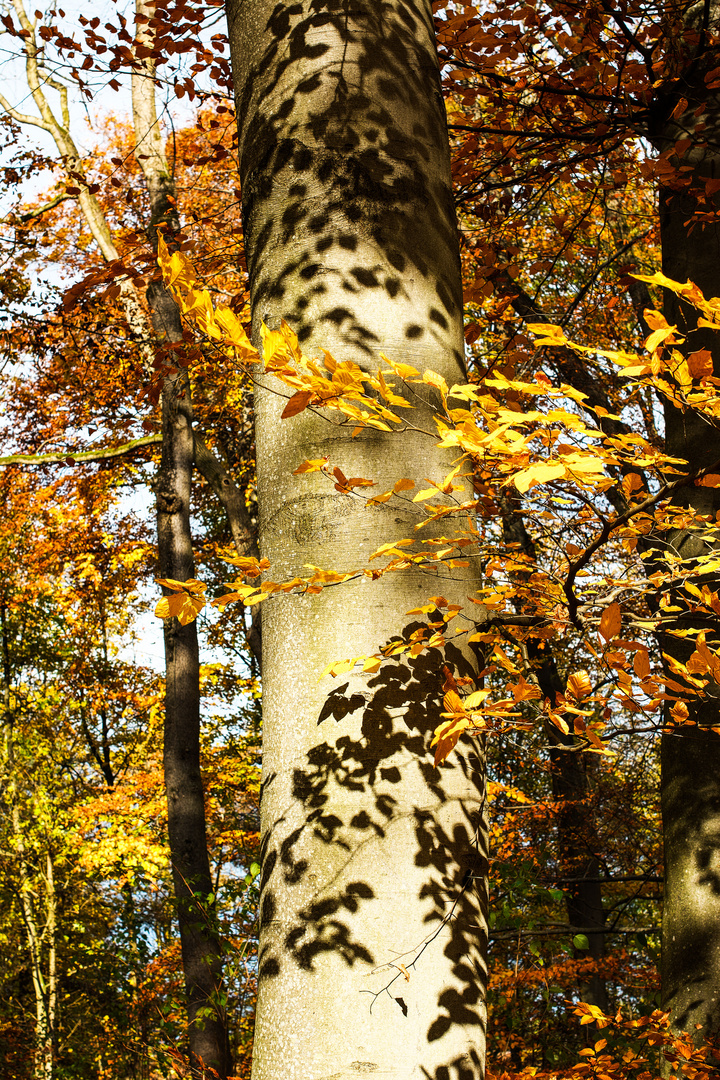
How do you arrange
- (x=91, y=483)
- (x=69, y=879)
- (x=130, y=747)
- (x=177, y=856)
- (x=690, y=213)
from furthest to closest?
(x=130, y=747)
(x=91, y=483)
(x=69, y=879)
(x=177, y=856)
(x=690, y=213)

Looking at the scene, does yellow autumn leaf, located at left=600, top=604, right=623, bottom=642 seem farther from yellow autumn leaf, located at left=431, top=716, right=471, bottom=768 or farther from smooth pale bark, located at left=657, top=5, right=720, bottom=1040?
smooth pale bark, located at left=657, top=5, right=720, bottom=1040

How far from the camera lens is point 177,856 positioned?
18.1 ft

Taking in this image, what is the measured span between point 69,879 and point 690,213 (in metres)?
13.3

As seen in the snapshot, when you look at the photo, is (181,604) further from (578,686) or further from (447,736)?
(578,686)

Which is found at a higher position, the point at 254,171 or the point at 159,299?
the point at 159,299

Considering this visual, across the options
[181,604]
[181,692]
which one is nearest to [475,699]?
[181,604]

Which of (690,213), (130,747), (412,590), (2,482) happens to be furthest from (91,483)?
(412,590)

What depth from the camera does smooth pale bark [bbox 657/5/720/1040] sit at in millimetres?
2443

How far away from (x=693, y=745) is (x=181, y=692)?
438cm

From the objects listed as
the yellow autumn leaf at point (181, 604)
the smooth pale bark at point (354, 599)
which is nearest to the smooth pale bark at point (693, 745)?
the smooth pale bark at point (354, 599)

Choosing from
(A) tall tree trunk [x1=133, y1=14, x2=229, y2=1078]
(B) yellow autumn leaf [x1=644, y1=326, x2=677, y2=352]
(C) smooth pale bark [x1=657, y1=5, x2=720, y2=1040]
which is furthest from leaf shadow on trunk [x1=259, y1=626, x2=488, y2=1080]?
(A) tall tree trunk [x1=133, y1=14, x2=229, y2=1078]

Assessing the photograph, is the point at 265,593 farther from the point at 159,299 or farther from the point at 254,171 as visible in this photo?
the point at 159,299

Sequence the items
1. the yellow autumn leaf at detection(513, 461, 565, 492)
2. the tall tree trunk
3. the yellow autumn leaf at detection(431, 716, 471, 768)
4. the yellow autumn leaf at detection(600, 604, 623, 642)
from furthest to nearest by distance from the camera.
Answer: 1. the tall tree trunk
2. the yellow autumn leaf at detection(600, 604, 623, 642)
3. the yellow autumn leaf at detection(431, 716, 471, 768)
4. the yellow autumn leaf at detection(513, 461, 565, 492)

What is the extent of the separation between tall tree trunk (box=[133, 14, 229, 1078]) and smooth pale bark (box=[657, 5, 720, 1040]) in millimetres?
2459
